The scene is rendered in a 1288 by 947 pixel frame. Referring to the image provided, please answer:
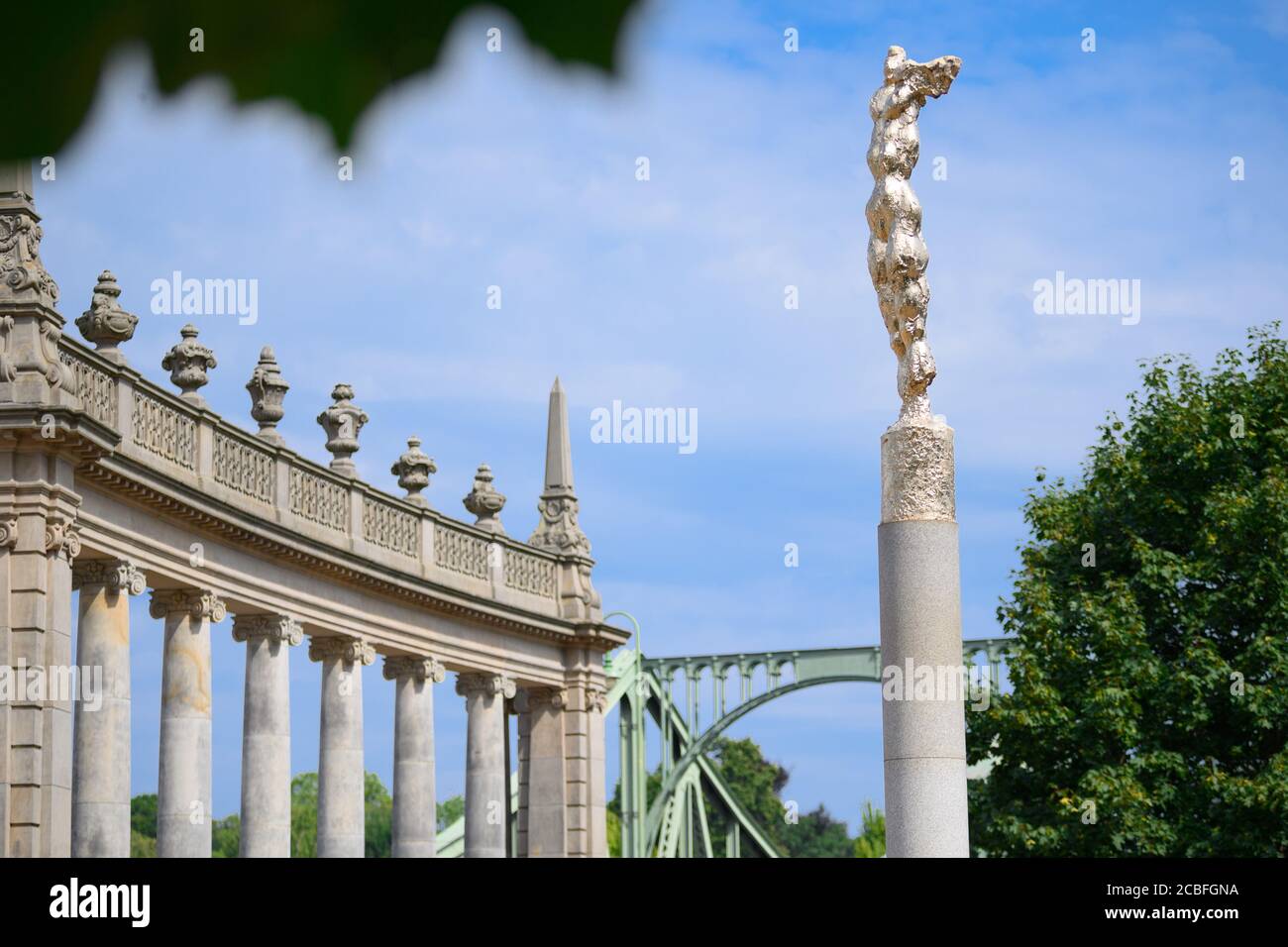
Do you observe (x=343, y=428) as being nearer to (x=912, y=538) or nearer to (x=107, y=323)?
(x=107, y=323)

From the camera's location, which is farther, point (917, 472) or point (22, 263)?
point (22, 263)

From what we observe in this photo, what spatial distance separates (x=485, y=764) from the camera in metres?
52.8

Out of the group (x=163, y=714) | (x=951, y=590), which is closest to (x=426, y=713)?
(x=163, y=714)

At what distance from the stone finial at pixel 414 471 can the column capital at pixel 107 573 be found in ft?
49.9

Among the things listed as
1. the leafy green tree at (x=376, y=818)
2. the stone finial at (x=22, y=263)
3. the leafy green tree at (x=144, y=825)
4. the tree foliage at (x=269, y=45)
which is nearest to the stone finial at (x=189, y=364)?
the stone finial at (x=22, y=263)

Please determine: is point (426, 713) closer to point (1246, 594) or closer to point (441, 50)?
point (1246, 594)

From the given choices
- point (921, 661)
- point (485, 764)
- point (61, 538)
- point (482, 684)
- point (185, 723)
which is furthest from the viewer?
point (482, 684)

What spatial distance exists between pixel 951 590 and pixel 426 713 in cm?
2737

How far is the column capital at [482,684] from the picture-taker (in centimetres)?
5406

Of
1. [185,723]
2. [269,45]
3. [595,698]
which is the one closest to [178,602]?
[185,723]

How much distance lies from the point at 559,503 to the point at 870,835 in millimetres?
115082

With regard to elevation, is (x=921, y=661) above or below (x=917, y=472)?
below

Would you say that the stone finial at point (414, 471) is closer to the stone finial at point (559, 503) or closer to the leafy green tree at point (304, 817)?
the stone finial at point (559, 503)

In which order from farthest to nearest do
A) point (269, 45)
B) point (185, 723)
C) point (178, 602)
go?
point (178, 602) → point (185, 723) → point (269, 45)
